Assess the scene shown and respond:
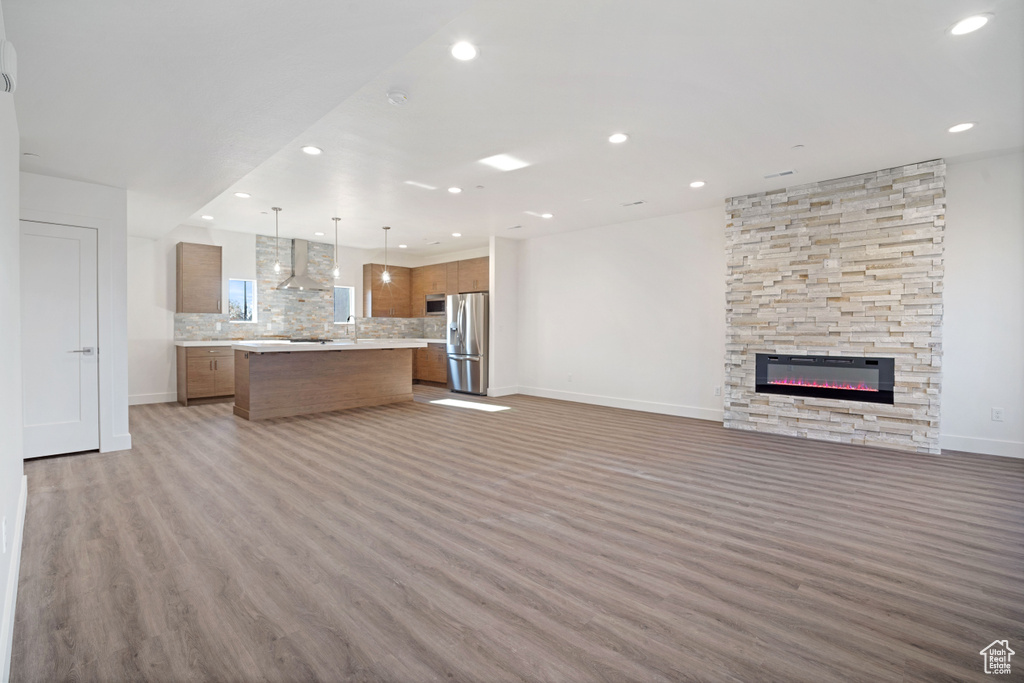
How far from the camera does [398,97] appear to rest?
3166 millimetres

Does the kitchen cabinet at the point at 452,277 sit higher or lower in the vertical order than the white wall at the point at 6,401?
higher

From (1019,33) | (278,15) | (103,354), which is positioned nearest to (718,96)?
(1019,33)

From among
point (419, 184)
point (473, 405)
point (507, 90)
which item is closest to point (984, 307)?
point (507, 90)

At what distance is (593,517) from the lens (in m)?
3.09

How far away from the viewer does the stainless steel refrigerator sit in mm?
8555

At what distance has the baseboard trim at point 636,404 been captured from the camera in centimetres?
638

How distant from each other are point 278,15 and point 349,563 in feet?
8.52

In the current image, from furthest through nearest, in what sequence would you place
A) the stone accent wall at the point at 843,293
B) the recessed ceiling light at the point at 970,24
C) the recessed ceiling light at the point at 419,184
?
the recessed ceiling light at the point at 419,184 → the stone accent wall at the point at 843,293 → the recessed ceiling light at the point at 970,24

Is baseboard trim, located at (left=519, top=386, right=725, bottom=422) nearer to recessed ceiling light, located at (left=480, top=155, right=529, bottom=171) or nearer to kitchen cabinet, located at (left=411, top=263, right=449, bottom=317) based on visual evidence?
kitchen cabinet, located at (left=411, top=263, right=449, bottom=317)

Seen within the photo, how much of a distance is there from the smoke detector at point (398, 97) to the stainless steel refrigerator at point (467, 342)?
5.36m

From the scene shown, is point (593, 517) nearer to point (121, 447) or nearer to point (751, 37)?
point (751, 37)

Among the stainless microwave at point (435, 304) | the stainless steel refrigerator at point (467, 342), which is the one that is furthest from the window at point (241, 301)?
the stainless steel refrigerator at point (467, 342)

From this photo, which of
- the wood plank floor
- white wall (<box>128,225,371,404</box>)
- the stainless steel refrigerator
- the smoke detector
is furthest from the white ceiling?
the stainless steel refrigerator

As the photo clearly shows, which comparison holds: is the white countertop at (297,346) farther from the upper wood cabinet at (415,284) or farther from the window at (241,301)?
the upper wood cabinet at (415,284)
